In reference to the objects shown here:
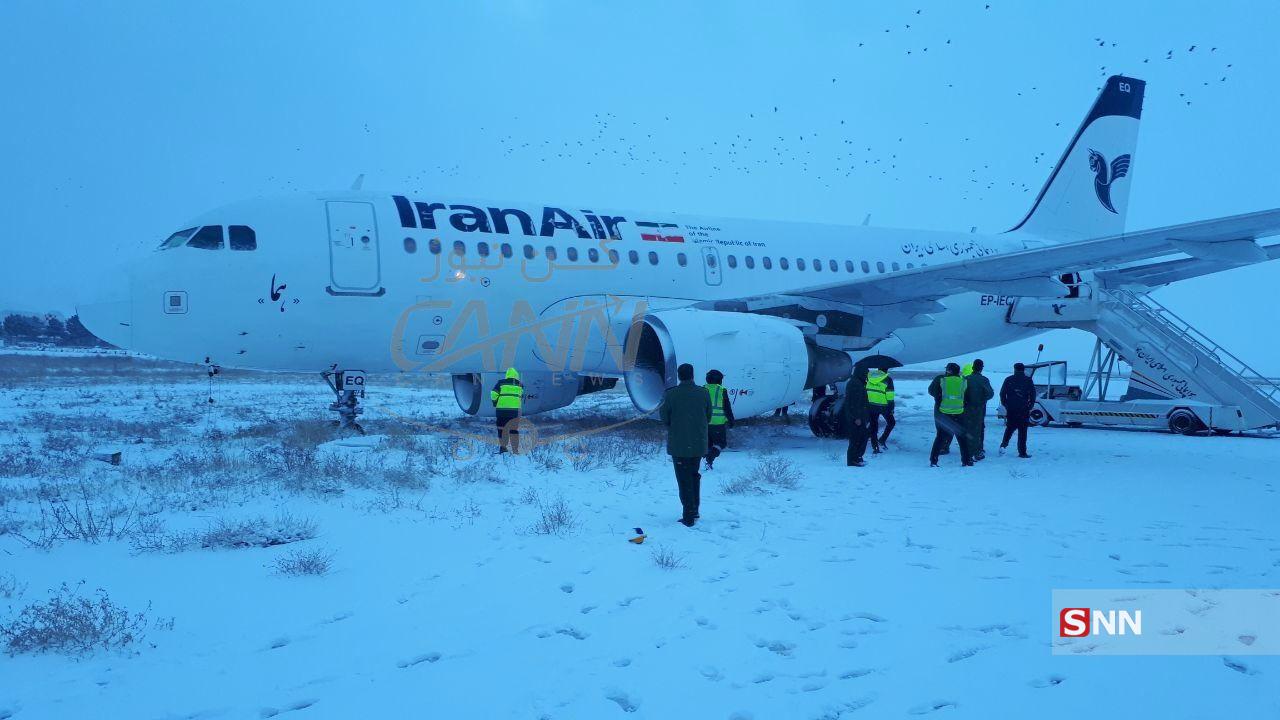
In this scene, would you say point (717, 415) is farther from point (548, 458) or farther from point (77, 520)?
point (77, 520)

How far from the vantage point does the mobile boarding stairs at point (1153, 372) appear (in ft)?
48.1

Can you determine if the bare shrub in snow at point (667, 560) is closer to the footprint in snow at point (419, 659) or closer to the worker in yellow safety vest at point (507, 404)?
the footprint in snow at point (419, 659)

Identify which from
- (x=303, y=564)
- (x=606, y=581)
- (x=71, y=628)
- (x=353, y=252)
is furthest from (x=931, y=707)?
(x=353, y=252)

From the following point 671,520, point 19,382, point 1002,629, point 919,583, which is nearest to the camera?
point 1002,629

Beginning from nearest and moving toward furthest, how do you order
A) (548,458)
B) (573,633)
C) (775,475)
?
(573,633) → (775,475) → (548,458)

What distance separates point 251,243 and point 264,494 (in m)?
4.79

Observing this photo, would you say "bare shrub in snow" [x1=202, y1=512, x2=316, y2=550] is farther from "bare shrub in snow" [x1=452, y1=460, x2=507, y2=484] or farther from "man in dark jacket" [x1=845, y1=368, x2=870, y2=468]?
"man in dark jacket" [x1=845, y1=368, x2=870, y2=468]

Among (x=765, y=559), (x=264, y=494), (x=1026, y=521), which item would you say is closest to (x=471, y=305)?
(x=264, y=494)

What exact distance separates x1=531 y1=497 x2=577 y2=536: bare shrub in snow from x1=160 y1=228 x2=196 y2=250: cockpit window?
7329 millimetres

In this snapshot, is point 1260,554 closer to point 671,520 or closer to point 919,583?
point 919,583

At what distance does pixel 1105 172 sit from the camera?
1898 centimetres

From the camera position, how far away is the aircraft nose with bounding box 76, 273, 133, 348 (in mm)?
10062

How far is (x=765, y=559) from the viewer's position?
577 centimetres

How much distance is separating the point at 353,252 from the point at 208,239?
194cm
